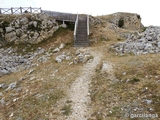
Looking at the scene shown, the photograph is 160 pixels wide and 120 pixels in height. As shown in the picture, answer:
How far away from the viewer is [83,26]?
94.5 ft

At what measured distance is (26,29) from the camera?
27359 millimetres

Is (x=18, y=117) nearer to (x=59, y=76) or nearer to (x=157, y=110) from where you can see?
(x=59, y=76)

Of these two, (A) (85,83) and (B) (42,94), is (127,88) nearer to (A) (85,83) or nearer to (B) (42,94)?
A: (A) (85,83)

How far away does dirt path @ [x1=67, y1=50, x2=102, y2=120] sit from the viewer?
10883 millimetres

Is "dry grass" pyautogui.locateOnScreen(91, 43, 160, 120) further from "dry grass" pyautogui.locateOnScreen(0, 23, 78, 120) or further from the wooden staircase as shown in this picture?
the wooden staircase

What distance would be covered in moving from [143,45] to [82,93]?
10571 millimetres

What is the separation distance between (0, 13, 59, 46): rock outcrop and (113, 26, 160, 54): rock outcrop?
12.5 metres

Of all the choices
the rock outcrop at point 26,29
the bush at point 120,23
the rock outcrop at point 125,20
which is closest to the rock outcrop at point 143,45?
the rock outcrop at point 26,29

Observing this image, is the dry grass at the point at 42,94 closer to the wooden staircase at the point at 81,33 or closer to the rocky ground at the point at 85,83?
the rocky ground at the point at 85,83

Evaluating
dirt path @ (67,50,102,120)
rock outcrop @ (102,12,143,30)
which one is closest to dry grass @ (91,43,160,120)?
dirt path @ (67,50,102,120)

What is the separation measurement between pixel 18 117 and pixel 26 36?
17786 millimetres

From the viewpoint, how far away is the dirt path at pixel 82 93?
1088cm

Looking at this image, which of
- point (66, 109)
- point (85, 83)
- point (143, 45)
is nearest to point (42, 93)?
point (66, 109)

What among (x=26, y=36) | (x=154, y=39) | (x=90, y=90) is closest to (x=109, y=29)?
(x=154, y=39)
